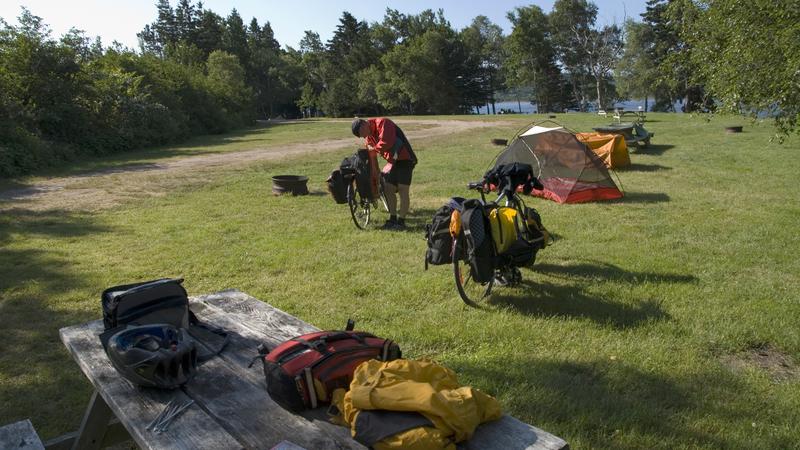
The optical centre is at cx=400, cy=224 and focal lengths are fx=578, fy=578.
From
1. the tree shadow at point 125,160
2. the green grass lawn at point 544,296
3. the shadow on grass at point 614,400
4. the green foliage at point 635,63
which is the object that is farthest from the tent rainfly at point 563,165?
the green foliage at point 635,63

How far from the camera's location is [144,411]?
216 cm

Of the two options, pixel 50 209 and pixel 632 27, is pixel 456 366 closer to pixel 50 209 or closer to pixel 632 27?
pixel 50 209

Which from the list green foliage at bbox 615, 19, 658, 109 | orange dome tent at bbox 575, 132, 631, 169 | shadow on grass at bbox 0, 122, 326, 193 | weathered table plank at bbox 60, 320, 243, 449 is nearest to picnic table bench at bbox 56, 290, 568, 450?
weathered table plank at bbox 60, 320, 243, 449

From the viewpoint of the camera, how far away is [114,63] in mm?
25281

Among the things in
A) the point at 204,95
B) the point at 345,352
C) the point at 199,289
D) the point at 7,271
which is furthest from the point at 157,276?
the point at 204,95

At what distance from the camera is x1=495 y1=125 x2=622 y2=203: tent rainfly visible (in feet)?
30.8

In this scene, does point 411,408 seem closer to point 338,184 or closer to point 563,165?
point 338,184

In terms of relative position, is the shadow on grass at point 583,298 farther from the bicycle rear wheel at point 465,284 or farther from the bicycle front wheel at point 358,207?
the bicycle front wheel at point 358,207

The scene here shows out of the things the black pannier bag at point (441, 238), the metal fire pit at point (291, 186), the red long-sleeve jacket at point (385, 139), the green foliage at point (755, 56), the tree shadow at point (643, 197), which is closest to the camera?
the black pannier bag at point (441, 238)

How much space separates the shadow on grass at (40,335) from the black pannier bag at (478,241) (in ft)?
9.35

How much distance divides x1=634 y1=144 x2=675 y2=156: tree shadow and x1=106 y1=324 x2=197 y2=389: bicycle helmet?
15.6 meters

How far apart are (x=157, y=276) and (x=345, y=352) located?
4.43 metres

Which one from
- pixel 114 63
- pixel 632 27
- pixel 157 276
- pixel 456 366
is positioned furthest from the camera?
pixel 632 27

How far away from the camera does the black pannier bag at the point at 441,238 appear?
488cm
